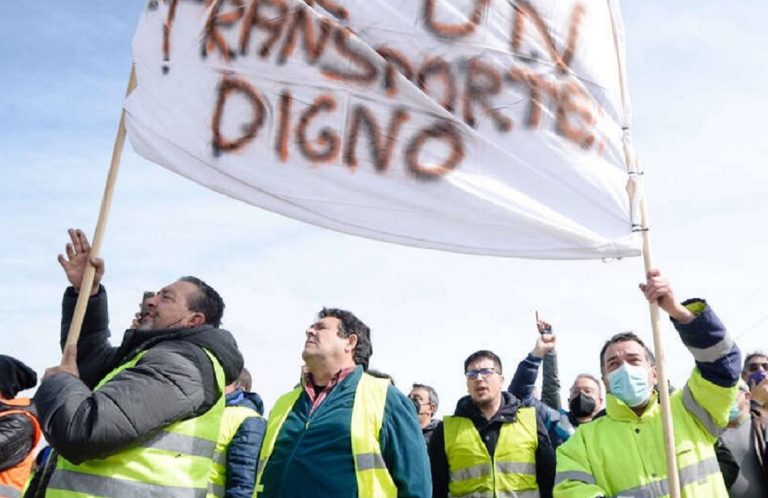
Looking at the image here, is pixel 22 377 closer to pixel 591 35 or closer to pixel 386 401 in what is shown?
pixel 386 401

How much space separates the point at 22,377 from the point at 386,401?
266 centimetres

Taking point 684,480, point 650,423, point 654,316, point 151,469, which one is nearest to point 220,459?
point 151,469

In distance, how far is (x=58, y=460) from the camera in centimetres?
344

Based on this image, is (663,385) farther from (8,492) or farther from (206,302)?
(8,492)

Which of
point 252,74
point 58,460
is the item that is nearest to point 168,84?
point 252,74

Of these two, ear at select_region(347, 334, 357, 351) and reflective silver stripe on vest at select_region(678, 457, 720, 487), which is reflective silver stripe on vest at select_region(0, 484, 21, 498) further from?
reflective silver stripe on vest at select_region(678, 457, 720, 487)

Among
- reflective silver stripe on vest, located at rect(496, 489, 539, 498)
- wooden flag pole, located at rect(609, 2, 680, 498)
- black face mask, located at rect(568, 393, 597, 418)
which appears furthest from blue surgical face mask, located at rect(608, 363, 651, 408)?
black face mask, located at rect(568, 393, 597, 418)

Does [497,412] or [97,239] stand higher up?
[97,239]

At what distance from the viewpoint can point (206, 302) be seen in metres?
4.18

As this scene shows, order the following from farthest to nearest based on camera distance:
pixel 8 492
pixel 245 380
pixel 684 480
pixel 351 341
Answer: pixel 245 380
pixel 8 492
pixel 351 341
pixel 684 480

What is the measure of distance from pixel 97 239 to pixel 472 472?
3.45m

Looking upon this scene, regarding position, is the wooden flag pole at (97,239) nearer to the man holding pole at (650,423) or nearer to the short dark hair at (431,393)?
the man holding pole at (650,423)

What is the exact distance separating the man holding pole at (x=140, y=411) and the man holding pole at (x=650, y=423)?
183 centimetres

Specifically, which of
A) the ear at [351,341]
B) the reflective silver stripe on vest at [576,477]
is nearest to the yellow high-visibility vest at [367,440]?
the ear at [351,341]
